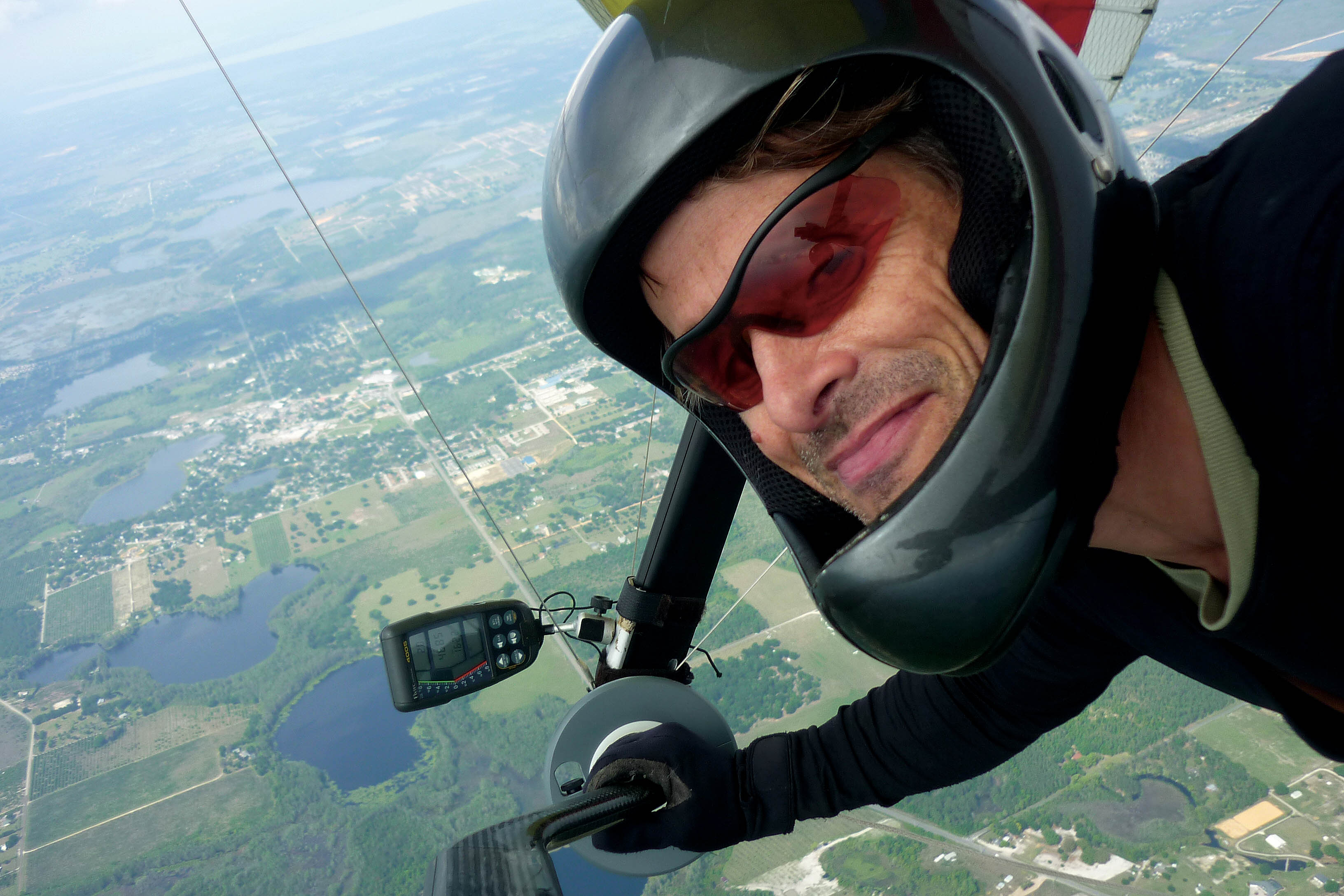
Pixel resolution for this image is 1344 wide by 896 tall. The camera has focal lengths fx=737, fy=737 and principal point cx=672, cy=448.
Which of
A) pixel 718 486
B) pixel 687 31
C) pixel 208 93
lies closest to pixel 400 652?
pixel 718 486

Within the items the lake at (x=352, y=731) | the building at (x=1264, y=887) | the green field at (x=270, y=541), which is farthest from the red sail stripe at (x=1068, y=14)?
the green field at (x=270, y=541)

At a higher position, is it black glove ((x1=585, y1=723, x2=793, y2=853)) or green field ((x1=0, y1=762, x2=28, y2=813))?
black glove ((x1=585, y1=723, x2=793, y2=853))

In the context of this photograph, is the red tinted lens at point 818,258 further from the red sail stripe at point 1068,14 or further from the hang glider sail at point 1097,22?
the red sail stripe at point 1068,14

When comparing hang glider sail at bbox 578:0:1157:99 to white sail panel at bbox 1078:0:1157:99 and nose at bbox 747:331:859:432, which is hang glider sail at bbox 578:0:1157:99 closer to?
white sail panel at bbox 1078:0:1157:99

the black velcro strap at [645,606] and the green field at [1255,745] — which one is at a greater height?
the black velcro strap at [645,606]

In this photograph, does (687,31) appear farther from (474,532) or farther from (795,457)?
(474,532)

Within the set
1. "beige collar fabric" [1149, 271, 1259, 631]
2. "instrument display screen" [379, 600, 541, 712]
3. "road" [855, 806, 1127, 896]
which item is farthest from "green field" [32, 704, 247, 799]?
"beige collar fabric" [1149, 271, 1259, 631]

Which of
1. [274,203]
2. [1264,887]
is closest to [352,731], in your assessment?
[1264,887]
